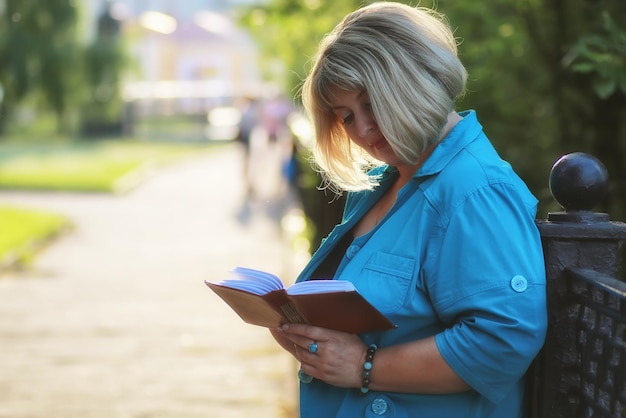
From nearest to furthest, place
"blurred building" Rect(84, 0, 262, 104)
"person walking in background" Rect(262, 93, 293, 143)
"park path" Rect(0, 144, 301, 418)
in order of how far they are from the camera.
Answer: "park path" Rect(0, 144, 301, 418) → "person walking in background" Rect(262, 93, 293, 143) → "blurred building" Rect(84, 0, 262, 104)

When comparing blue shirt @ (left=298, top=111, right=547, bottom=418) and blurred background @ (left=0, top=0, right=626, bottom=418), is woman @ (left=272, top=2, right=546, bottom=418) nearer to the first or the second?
blue shirt @ (left=298, top=111, right=547, bottom=418)

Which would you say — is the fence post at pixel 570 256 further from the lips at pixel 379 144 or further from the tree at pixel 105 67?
the tree at pixel 105 67

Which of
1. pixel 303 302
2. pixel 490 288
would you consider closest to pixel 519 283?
pixel 490 288

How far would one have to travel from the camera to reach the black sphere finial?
2.22 meters

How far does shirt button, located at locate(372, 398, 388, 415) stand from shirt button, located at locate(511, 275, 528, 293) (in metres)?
0.39

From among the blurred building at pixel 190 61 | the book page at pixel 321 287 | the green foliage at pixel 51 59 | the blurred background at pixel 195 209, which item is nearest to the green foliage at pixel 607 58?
the blurred background at pixel 195 209

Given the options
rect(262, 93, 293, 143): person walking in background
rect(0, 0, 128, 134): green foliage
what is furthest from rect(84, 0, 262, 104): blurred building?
rect(262, 93, 293, 143): person walking in background

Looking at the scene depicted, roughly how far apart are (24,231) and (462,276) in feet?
41.9

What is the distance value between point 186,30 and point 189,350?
6362cm

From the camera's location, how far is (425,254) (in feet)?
7.05

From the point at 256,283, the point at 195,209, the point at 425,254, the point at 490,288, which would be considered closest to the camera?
the point at 490,288

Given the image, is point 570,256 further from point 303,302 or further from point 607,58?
point 607,58

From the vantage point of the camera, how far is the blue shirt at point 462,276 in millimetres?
2053

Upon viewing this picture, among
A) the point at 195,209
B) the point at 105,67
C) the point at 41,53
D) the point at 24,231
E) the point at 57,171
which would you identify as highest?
the point at 24,231
